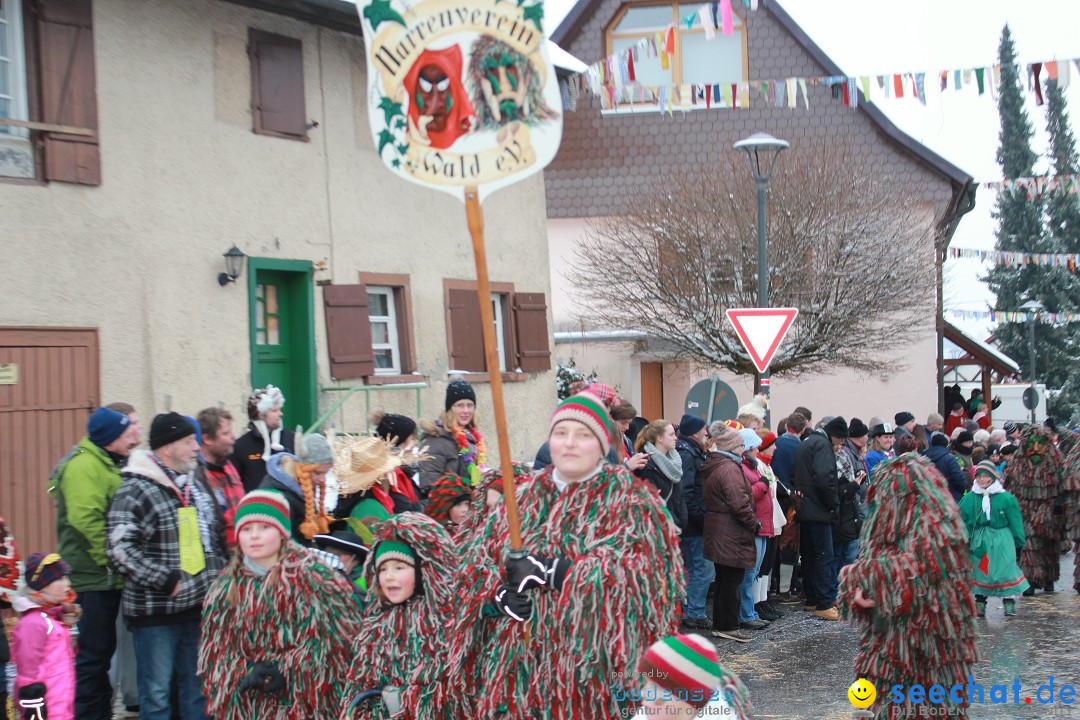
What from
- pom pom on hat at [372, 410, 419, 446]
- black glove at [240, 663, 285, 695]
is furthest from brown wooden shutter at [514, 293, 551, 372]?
black glove at [240, 663, 285, 695]

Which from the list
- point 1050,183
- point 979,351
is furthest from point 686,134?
point 979,351

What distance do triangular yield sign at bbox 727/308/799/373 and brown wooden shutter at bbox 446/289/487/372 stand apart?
380 cm

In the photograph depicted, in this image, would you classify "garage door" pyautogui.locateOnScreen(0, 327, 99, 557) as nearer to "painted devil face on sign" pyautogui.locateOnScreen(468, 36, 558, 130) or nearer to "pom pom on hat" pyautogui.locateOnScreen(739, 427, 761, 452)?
"pom pom on hat" pyautogui.locateOnScreen(739, 427, 761, 452)

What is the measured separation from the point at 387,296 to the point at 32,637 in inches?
335

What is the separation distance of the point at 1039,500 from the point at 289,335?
7.95 m

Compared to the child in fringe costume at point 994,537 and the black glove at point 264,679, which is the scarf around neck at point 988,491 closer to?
the child in fringe costume at point 994,537

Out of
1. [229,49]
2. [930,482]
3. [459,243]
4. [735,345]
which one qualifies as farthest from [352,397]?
[735,345]

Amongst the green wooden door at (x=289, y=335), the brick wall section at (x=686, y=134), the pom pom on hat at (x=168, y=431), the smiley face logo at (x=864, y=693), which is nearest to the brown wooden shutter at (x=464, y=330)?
the green wooden door at (x=289, y=335)

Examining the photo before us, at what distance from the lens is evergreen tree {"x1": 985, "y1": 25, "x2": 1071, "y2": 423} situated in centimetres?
4938

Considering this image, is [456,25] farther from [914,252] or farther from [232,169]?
[914,252]

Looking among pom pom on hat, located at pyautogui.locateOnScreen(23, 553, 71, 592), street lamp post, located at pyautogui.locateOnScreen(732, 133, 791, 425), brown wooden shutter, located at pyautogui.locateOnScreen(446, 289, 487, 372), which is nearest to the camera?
pom pom on hat, located at pyautogui.locateOnScreen(23, 553, 71, 592)

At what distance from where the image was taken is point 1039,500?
13242 millimetres

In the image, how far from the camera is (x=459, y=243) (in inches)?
587

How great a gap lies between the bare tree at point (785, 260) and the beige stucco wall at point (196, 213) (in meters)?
8.67
